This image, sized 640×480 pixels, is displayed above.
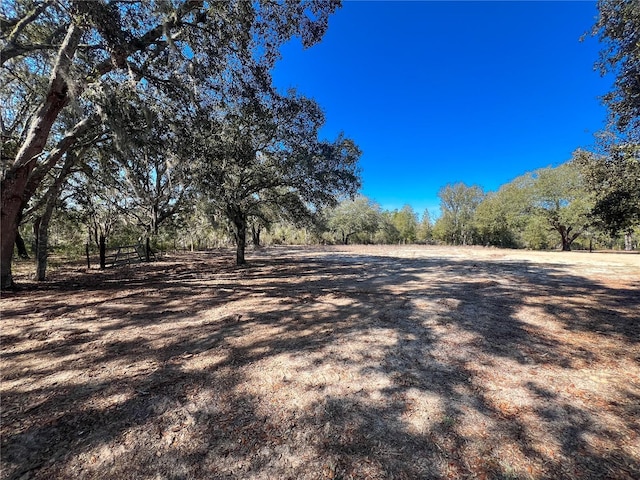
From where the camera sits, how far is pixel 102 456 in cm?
186

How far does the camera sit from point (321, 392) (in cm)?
261

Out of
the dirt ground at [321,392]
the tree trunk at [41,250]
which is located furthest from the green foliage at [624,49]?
the tree trunk at [41,250]

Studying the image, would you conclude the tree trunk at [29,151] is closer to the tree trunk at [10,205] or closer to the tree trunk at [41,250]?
the tree trunk at [10,205]

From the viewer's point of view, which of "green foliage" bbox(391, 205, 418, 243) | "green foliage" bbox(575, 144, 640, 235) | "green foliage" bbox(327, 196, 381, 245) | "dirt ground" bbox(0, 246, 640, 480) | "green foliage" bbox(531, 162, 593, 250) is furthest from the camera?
"green foliage" bbox(391, 205, 418, 243)

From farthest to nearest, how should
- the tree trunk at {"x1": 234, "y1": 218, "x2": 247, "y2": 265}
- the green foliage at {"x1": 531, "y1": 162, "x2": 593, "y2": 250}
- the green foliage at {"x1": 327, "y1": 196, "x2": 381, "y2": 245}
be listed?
the green foliage at {"x1": 327, "y1": 196, "x2": 381, "y2": 245}, the green foliage at {"x1": 531, "y1": 162, "x2": 593, "y2": 250}, the tree trunk at {"x1": 234, "y1": 218, "x2": 247, "y2": 265}

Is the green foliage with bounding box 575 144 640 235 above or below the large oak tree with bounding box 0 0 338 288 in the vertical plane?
below

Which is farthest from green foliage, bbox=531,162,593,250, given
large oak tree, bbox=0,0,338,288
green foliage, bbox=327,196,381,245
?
large oak tree, bbox=0,0,338,288

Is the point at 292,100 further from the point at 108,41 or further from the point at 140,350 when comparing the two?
the point at 140,350

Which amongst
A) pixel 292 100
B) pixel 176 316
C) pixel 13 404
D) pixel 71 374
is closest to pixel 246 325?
pixel 176 316

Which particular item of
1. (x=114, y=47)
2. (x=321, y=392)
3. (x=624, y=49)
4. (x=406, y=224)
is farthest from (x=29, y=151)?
(x=406, y=224)

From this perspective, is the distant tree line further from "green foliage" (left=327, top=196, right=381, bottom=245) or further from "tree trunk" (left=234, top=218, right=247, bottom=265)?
"green foliage" (left=327, top=196, right=381, bottom=245)

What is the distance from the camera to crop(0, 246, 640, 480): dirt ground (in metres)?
1.84

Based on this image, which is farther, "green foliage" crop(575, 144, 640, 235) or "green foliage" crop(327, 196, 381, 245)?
"green foliage" crop(327, 196, 381, 245)

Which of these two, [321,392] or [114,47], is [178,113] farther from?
[321,392]
